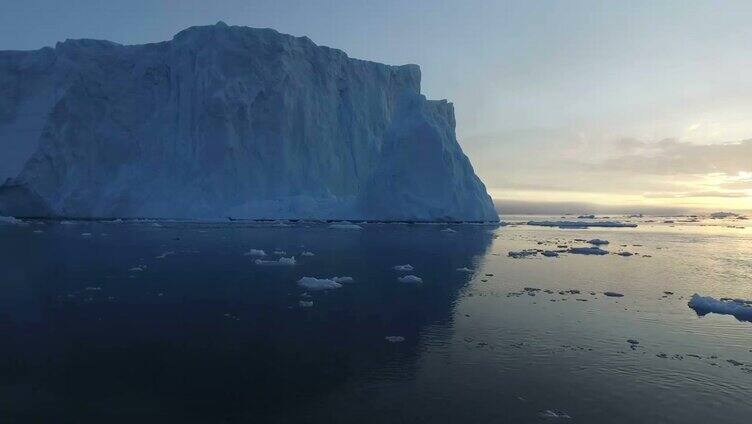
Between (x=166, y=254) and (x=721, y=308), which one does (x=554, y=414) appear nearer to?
(x=721, y=308)

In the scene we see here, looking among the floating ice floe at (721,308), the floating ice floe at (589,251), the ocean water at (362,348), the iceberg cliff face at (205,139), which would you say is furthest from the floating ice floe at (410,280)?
the iceberg cliff face at (205,139)

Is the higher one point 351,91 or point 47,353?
point 351,91

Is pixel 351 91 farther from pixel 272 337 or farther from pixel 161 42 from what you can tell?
pixel 272 337

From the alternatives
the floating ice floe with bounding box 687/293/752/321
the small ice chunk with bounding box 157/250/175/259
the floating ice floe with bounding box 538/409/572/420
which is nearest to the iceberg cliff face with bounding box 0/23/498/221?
the small ice chunk with bounding box 157/250/175/259

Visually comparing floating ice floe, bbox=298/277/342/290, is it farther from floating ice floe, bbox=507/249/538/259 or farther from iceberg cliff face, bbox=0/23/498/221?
iceberg cliff face, bbox=0/23/498/221

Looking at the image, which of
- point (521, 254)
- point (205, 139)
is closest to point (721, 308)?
point (521, 254)

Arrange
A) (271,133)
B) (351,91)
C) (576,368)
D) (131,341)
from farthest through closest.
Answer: (351,91) < (271,133) < (131,341) < (576,368)

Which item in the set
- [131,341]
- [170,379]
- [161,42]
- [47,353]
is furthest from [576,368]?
[161,42]
